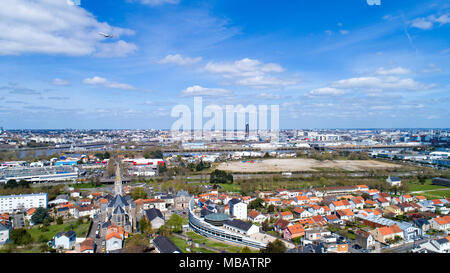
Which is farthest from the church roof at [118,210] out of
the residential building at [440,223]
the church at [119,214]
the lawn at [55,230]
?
the residential building at [440,223]

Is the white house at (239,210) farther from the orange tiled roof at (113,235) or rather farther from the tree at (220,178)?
the tree at (220,178)

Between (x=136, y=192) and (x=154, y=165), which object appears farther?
(x=154, y=165)

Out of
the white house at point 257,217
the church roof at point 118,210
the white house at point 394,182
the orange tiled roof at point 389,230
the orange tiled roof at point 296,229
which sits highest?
the church roof at point 118,210

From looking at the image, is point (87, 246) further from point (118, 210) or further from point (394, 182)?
point (394, 182)

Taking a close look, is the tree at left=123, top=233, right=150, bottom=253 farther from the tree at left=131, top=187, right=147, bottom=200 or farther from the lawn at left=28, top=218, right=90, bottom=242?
the tree at left=131, top=187, right=147, bottom=200
